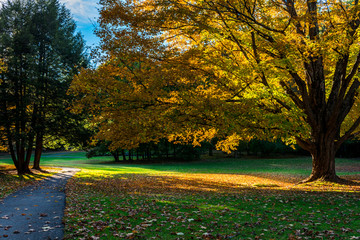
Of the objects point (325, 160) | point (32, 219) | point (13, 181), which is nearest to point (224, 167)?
point (325, 160)

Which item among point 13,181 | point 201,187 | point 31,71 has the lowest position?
point 201,187

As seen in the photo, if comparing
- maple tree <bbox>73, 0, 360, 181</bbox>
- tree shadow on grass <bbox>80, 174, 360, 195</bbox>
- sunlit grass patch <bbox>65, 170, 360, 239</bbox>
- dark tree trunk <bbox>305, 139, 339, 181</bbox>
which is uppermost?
maple tree <bbox>73, 0, 360, 181</bbox>

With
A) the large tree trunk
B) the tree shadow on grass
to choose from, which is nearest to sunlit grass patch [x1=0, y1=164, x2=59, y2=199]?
the tree shadow on grass

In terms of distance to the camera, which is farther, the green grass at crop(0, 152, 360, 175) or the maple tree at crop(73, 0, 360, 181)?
the green grass at crop(0, 152, 360, 175)

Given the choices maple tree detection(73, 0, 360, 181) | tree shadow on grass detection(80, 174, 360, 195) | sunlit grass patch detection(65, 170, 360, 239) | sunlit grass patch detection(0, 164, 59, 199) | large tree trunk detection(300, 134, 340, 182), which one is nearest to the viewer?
sunlit grass patch detection(65, 170, 360, 239)

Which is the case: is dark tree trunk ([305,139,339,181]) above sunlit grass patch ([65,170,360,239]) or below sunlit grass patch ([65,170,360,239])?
above

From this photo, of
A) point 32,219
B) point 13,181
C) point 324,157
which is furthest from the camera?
point 13,181

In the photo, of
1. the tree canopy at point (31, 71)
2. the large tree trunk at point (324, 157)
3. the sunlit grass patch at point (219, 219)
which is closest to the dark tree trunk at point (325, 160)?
the large tree trunk at point (324, 157)

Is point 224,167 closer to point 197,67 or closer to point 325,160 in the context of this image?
point 325,160

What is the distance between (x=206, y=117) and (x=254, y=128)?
6.90 ft

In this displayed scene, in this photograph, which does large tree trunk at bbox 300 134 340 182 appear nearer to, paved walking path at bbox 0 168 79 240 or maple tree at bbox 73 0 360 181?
maple tree at bbox 73 0 360 181

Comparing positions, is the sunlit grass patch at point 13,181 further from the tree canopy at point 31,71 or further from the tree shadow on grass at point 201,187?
the tree shadow on grass at point 201,187

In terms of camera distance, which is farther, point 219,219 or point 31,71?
point 31,71

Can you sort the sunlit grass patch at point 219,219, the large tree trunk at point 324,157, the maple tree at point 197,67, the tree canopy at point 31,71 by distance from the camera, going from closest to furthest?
1. the sunlit grass patch at point 219,219
2. the maple tree at point 197,67
3. the large tree trunk at point 324,157
4. the tree canopy at point 31,71
